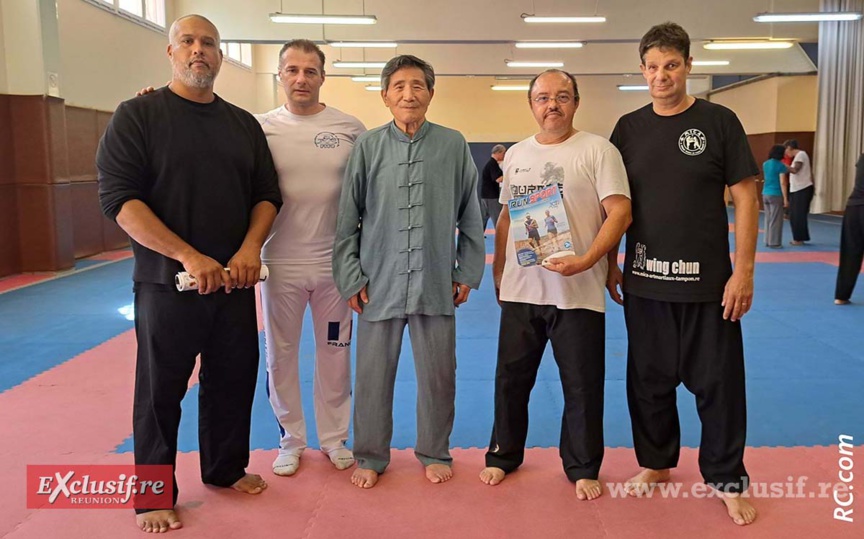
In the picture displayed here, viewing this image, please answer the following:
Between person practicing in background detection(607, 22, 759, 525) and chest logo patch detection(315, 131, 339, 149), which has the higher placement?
chest logo patch detection(315, 131, 339, 149)

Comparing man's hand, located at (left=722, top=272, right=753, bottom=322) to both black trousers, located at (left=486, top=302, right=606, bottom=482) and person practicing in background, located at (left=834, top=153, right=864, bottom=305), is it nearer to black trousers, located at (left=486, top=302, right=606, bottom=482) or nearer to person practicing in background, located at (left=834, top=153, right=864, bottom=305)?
black trousers, located at (left=486, top=302, right=606, bottom=482)

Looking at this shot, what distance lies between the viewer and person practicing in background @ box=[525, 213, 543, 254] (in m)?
2.98

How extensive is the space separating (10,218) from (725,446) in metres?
9.59

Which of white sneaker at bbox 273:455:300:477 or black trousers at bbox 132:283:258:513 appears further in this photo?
white sneaker at bbox 273:455:300:477

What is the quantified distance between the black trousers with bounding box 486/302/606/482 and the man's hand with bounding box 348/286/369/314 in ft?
2.12

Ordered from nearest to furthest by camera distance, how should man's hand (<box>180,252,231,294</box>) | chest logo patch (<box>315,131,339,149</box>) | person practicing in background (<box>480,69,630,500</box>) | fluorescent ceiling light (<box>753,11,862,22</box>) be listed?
man's hand (<box>180,252,231,294</box>), person practicing in background (<box>480,69,630,500</box>), chest logo patch (<box>315,131,339,149</box>), fluorescent ceiling light (<box>753,11,862,22</box>)

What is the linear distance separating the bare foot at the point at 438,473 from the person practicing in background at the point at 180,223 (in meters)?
1.03

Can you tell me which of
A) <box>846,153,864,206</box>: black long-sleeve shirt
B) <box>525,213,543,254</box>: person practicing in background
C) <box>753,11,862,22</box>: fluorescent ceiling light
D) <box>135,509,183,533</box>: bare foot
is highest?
<box>753,11,862,22</box>: fluorescent ceiling light

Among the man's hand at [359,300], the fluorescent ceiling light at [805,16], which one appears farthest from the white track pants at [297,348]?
the fluorescent ceiling light at [805,16]

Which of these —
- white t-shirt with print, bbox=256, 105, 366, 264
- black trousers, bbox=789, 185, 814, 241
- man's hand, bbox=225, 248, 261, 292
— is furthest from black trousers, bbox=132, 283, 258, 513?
black trousers, bbox=789, 185, 814, 241

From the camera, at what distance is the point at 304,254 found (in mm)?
3266

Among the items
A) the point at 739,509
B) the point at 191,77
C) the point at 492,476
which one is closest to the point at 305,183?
the point at 191,77

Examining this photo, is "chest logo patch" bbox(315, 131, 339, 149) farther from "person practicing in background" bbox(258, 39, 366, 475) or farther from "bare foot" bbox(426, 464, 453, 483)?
"bare foot" bbox(426, 464, 453, 483)

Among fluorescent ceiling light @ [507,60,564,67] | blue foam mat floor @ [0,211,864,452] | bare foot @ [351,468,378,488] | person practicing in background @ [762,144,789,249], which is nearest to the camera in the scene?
bare foot @ [351,468,378,488]
